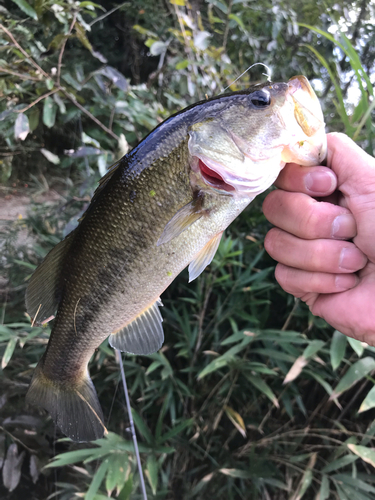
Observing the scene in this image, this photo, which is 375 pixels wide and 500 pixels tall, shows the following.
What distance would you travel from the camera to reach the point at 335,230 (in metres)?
0.84

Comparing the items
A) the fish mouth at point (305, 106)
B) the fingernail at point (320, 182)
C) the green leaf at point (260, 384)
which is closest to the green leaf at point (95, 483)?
the green leaf at point (260, 384)

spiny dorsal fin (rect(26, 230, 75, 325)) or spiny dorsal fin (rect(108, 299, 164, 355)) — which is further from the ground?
spiny dorsal fin (rect(26, 230, 75, 325))

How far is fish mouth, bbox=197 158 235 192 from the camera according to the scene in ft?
2.42

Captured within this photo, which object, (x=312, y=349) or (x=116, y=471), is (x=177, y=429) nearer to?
(x=116, y=471)

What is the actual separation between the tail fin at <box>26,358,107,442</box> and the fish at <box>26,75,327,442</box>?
3cm

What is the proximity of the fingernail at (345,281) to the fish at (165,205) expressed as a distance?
0.34m

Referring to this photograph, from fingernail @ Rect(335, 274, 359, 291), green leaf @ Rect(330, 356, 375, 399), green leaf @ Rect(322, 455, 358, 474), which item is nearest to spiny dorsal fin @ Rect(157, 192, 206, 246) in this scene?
fingernail @ Rect(335, 274, 359, 291)

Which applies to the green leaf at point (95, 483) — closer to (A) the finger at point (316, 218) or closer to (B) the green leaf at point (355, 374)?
(B) the green leaf at point (355, 374)

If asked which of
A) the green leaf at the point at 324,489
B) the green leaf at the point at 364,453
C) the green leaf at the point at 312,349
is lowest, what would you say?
the green leaf at the point at 324,489

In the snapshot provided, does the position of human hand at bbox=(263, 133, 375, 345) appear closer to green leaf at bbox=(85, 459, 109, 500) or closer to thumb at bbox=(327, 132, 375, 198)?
thumb at bbox=(327, 132, 375, 198)

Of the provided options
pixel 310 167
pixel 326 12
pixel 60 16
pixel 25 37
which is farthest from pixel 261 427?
pixel 326 12

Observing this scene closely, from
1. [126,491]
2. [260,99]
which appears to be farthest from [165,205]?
[126,491]

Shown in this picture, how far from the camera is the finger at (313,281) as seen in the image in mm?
887

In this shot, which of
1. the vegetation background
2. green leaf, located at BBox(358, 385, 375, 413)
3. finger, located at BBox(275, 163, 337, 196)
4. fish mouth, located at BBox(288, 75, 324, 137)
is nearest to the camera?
fish mouth, located at BBox(288, 75, 324, 137)
